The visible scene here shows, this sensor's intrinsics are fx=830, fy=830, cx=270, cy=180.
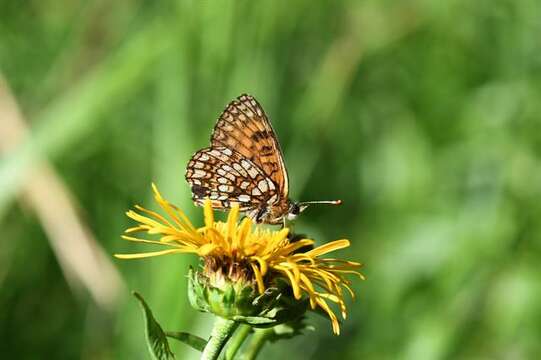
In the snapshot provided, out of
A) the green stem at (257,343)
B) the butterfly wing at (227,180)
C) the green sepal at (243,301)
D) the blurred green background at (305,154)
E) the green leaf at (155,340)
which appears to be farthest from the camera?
the blurred green background at (305,154)

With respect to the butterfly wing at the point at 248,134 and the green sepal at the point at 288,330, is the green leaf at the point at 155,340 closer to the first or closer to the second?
the green sepal at the point at 288,330

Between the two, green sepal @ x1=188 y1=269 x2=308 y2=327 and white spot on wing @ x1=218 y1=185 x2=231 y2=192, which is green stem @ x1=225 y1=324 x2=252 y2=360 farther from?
white spot on wing @ x1=218 y1=185 x2=231 y2=192

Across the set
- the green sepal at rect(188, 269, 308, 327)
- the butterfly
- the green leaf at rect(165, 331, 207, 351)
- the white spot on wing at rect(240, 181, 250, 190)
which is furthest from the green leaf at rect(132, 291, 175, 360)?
the white spot on wing at rect(240, 181, 250, 190)

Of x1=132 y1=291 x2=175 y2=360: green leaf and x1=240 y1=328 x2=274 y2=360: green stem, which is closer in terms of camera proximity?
x1=132 y1=291 x2=175 y2=360: green leaf

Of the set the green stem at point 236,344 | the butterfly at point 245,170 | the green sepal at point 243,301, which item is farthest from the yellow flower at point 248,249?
the butterfly at point 245,170

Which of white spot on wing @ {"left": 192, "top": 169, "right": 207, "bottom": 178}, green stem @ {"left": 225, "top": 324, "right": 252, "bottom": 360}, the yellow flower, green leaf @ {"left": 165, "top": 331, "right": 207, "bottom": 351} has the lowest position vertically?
green stem @ {"left": 225, "top": 324, "right": 252, "bottom": 360}

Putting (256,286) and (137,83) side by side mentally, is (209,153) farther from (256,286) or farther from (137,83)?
(137,83)

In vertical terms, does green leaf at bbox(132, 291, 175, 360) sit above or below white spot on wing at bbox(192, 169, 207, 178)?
below

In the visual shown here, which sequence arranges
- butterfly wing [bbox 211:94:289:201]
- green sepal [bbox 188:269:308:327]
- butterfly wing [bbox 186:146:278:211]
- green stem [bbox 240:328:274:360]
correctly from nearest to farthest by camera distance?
green sepal [bbox 188:269:308:327], green stem [bbox 240:328:274:360], butterfly wing [bbox 186:146:278:211], butterfly wing [bbox 211:94:289:201]

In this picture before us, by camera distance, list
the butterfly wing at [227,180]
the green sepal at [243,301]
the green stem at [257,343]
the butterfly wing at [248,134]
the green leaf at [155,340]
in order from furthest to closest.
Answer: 1. the butterfly wing at [248,134]
2. the butterfly wing at [227,180]
3. the green stem at [257,343]
4. the green sepal at [243,301]
5. the green leaf at [155,340]
